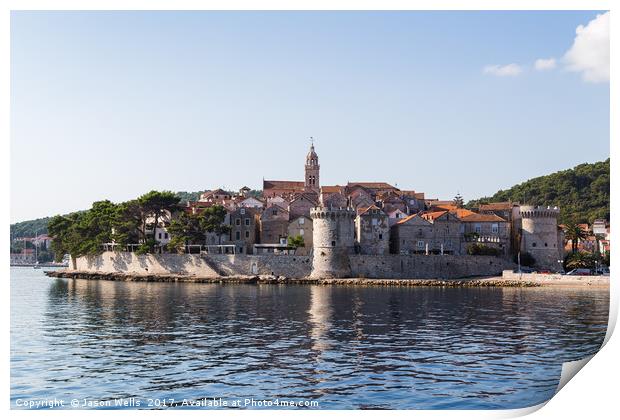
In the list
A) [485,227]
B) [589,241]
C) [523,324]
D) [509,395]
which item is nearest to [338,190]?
[485,227]

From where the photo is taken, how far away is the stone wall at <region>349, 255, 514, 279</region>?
55688 millimetres

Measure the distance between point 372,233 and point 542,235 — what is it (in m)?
14.1

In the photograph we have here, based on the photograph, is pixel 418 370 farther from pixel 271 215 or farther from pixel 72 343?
pixel 271 215

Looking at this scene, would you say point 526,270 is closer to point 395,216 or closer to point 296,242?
point 395,216

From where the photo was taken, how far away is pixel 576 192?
63562 mm

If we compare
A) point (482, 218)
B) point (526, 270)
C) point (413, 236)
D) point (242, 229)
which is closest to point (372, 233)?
point (413, 236)

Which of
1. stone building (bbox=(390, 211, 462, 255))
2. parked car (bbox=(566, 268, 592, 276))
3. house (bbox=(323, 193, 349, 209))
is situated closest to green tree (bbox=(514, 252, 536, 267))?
parked car (bbox=(566, 268, 592, 276))

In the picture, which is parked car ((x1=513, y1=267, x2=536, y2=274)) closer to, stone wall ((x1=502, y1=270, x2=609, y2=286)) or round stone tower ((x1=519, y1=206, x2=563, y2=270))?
round stone tower ((x1=519, y1=206, x2=563, y2=270))

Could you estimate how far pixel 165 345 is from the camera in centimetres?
2302

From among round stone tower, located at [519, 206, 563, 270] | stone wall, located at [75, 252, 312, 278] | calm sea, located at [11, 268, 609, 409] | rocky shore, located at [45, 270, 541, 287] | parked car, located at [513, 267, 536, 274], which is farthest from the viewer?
round stone tower, located at [519, 206, 563, 270]

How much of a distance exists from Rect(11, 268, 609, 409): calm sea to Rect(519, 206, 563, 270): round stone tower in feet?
58.6

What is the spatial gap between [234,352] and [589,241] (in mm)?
50909

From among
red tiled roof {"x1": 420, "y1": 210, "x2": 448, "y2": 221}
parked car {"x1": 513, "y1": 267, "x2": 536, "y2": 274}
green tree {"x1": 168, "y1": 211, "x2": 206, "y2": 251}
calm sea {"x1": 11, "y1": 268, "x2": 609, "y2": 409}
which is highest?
red tiled roof {"x1": 420, "y1": 210, "x2": 448, "y2": 221}

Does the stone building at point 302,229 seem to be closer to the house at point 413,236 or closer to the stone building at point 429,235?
the stone building at point 429,235
